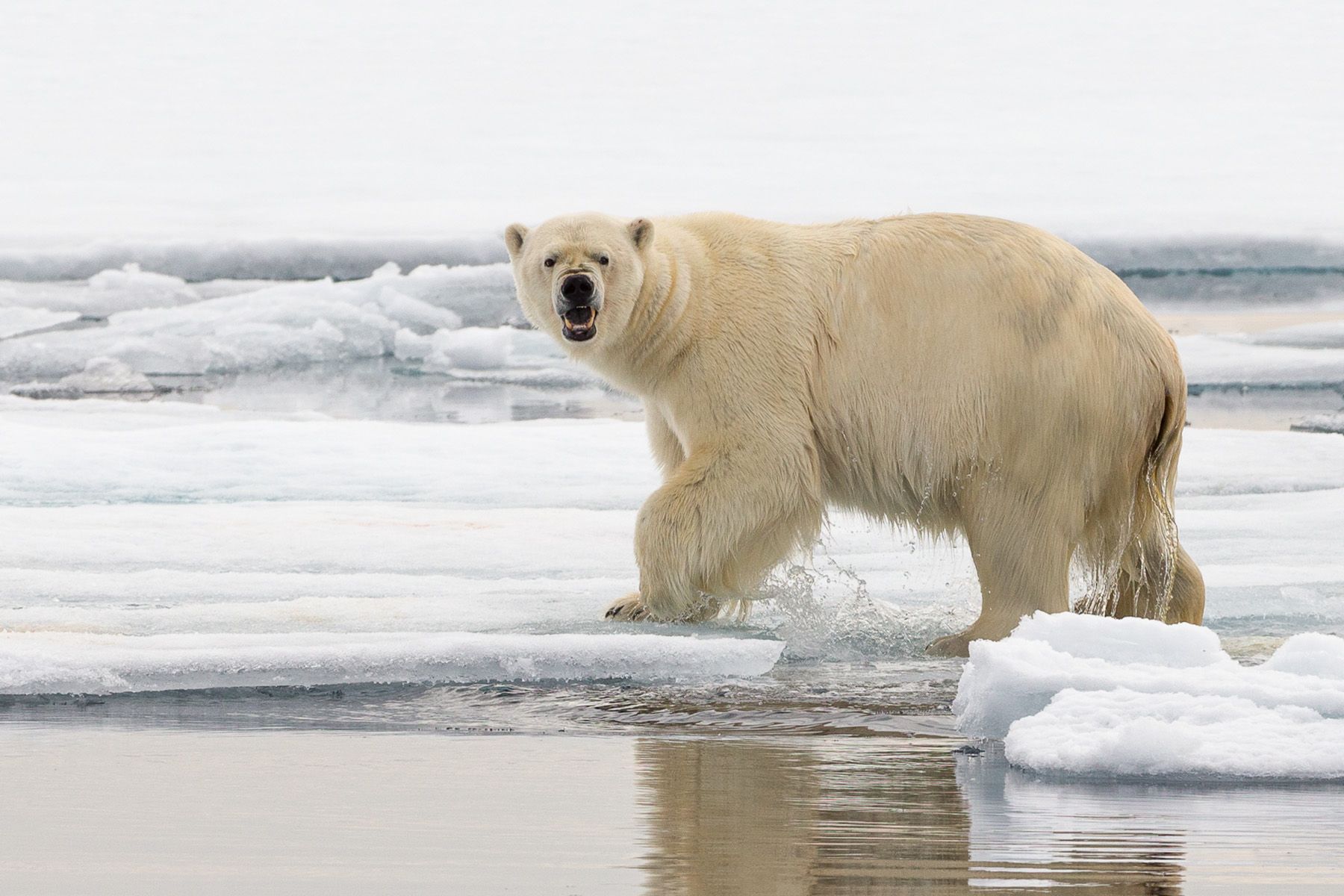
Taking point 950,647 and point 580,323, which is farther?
point 580,323

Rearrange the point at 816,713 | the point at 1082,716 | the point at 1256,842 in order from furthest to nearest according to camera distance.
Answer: the point at 816,713 < the point at 1082,716 < the point at 1256,842

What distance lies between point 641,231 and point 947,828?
2763 mm

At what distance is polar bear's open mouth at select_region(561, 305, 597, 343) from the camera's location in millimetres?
4688

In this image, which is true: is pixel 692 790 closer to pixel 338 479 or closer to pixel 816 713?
pixel 816 713

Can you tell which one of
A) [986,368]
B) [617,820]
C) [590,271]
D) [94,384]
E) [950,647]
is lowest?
[950,647]

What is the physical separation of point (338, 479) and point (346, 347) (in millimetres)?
4557

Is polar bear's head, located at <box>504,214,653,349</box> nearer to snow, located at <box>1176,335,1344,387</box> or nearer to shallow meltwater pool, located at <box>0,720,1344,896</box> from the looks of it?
shallow meltwater pool, located at <box>0,720,1344,896</box>

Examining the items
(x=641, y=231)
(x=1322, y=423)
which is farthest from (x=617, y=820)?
(x=1322, y=423)

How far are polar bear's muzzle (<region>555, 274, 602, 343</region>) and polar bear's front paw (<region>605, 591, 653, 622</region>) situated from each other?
78cm

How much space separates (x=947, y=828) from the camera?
229 cm

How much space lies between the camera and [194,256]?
14.6 m

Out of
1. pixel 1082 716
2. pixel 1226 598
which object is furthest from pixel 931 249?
pixel 1082 716

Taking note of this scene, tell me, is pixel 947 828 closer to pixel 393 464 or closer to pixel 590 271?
pixel 590 271

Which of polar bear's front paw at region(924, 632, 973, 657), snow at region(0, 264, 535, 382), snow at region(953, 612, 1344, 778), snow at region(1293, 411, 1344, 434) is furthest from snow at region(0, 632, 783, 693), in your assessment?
snow at region(0, 264, 535, 382)
